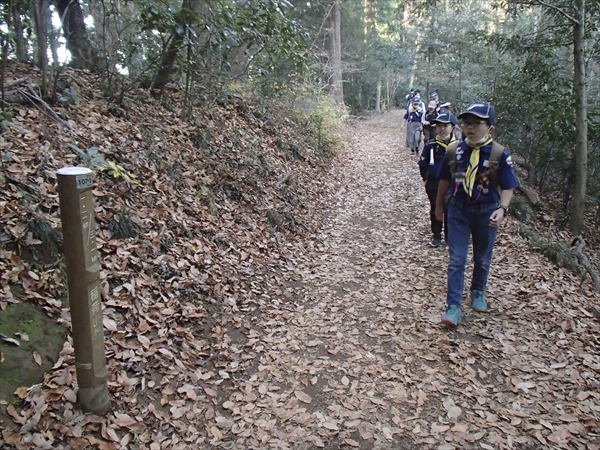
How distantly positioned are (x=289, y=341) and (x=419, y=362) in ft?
4.40

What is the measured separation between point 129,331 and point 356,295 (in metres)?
2.85

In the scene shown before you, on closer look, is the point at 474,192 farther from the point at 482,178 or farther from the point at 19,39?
the point at 19,39

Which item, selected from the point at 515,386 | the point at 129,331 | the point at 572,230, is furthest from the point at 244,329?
the point at 572,230

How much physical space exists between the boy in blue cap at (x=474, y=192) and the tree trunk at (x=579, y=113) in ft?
20.0

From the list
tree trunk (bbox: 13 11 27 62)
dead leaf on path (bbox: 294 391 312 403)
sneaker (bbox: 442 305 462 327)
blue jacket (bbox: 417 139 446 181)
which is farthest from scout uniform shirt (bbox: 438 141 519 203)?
tree trunk (bbox: 13 11 27 62)

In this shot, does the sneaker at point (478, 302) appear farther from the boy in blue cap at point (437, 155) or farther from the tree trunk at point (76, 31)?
the tree trunk at point (76, 31)

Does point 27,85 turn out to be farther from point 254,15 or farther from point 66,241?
point 66,241

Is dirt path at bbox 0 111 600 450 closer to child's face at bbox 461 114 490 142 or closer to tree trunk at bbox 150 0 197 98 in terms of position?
child's face at bbox 461 114 490 142

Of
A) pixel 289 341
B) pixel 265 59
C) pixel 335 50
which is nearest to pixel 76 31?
pixel 265 59

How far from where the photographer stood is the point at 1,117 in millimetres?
4648

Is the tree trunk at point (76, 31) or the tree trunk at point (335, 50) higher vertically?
the tree trunk at point (335, 50)

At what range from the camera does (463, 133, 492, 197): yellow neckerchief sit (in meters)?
4.05

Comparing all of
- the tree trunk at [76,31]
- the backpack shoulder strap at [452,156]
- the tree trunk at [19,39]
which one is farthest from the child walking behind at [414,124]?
the tree trunk at [19,39]

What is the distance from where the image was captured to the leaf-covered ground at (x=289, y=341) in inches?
119
